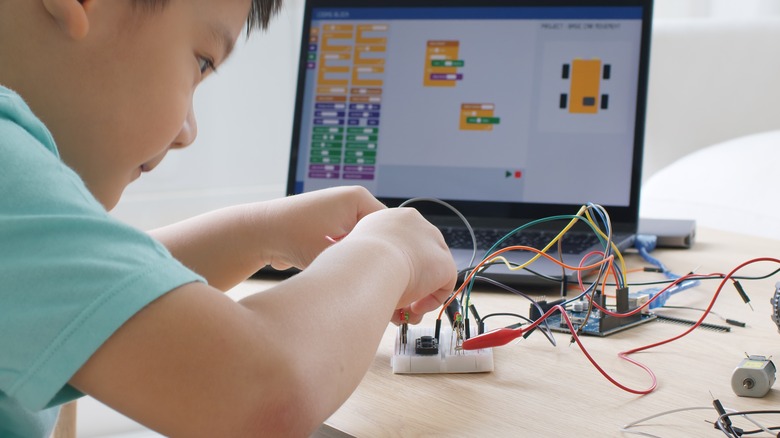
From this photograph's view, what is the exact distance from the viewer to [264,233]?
79 cm

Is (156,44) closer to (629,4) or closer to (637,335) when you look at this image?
(637,335)

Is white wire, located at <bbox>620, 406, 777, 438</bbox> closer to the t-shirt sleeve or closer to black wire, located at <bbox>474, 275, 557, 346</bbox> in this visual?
black wire, located at <bbox>474, 275, 557, 346</bbox>

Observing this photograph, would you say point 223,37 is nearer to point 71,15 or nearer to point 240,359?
point 71,15

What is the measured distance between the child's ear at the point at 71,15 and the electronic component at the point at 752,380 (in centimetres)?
50

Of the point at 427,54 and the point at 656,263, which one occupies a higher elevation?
the point at 427,54

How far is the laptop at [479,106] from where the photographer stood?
1144 millimetres

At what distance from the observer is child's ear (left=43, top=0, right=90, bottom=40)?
1.72 ft

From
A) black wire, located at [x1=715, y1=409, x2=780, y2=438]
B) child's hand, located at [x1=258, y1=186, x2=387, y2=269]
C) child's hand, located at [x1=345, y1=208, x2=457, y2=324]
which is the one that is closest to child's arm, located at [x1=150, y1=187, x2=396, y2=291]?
child's hand, located at [x1=258, y1=186, x2=387, y2=269]

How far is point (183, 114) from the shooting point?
0.62 metres

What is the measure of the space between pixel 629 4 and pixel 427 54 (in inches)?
12.0

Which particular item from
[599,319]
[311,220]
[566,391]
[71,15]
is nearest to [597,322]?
[599,319]

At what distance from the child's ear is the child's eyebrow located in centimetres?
10

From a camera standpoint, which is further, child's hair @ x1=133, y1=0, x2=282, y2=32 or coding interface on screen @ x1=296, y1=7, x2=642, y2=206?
coding interface on screen @ x1=296, y1=7, x2=642, y2=206

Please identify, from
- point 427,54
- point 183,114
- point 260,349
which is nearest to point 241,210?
point 183,114
